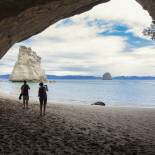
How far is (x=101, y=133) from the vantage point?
15781 millimetres

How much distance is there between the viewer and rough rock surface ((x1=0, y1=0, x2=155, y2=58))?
15202 millimetres

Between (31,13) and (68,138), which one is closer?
(68,138)

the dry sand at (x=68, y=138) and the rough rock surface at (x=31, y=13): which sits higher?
the rough rock surface at (x=31, y=13)

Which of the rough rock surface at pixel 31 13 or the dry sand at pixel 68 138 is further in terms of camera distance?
the rough rock surface at pixel 31 13

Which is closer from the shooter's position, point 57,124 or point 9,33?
point 57,124

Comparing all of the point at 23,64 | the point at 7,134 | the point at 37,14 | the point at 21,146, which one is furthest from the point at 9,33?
the point at 23,64

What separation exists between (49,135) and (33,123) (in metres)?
2.90

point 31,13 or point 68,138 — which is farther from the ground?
point 31,13

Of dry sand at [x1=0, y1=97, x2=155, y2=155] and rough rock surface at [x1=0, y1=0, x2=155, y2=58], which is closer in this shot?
dry sand at [x1=0, y1=97, x2=155, y2=155]

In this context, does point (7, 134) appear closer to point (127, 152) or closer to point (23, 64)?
point (127, 152)

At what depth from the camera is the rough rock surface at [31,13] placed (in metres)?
15.2

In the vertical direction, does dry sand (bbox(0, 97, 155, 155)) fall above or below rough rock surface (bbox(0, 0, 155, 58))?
below

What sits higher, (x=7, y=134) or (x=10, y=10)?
(x=10, y=10)

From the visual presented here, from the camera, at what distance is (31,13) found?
17.8 m
